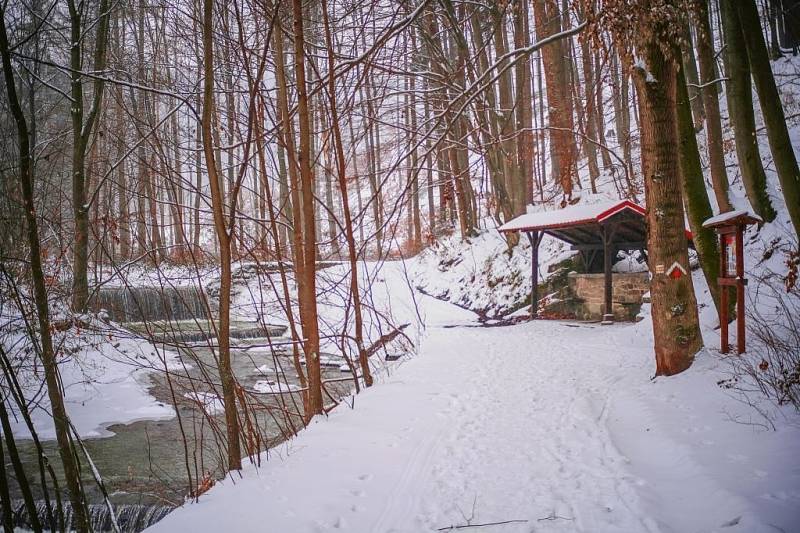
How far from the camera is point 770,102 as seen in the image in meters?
6.77

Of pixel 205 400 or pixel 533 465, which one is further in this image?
pixel 205 400

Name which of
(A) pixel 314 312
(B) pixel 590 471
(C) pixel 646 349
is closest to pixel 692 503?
(B) pixel 590 471

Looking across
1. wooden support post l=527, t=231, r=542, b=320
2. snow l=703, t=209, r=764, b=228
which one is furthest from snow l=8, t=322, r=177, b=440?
wooden support post l=527, t=231, r=542, b=320

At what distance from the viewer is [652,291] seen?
5367mm

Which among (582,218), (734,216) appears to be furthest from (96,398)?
(582,218)

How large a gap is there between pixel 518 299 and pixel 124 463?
11062 millimetres

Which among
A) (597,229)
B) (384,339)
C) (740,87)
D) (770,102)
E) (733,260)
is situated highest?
(740,87)

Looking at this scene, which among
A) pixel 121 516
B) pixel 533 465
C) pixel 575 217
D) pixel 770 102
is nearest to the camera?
pixel 533 465

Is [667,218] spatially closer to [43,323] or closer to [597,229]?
[43,323]

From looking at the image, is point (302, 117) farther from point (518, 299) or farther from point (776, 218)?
point (518, 299)

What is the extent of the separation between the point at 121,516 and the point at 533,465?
4021mm

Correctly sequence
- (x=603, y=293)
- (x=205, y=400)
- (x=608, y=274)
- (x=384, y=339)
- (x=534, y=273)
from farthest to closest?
(x=534, y=273) → (x=603, y=293) → (x=608, y=274) → (x=384, y=339) → (x=205, y=400)

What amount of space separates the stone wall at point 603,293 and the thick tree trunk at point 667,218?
6767mm

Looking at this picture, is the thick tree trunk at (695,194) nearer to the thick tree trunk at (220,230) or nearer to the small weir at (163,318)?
the small weir at (163,318)
